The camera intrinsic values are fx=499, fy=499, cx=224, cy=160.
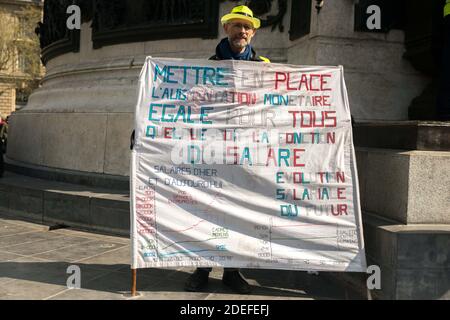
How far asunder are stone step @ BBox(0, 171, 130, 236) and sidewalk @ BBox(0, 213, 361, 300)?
40cm

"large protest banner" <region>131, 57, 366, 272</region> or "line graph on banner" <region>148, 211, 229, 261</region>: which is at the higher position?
"large protest banner" <region>131, 57, 366, 272</region>

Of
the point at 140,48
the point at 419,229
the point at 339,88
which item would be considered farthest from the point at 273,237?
the point at 140,48

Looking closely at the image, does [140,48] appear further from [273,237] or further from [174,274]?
[273,237]

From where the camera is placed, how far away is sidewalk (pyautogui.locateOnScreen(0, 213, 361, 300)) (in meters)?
4.09

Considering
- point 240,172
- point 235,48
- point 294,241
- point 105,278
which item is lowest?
point 105,278

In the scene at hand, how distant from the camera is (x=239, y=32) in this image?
13.6ft

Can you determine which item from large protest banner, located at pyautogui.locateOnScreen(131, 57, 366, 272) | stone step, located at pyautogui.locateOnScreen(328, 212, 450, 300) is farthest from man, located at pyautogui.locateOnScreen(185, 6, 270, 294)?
stone step, located at pyautogui.locateOnScreen(328, 212, 450, 300)

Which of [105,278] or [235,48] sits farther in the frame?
[105,278]

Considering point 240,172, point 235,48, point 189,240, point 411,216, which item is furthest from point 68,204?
point 411,216

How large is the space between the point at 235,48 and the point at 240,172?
3.50 ft

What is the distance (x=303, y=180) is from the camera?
4.07 metres

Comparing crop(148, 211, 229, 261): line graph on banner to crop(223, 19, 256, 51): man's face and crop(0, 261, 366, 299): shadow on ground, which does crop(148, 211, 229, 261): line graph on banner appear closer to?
crop(0, 261, 366, 299): shadow on ground

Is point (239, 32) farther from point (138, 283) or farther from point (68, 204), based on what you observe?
point (68, 204)

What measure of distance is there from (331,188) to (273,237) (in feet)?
2.03
